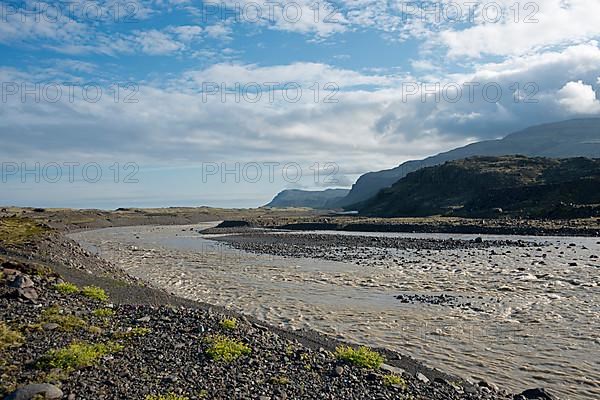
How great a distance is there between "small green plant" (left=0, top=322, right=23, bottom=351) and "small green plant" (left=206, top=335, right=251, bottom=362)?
15.8 feet

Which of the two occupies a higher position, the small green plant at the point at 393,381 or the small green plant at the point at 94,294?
the small green plant at the point at 94,294

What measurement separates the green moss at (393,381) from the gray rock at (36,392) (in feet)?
23.0

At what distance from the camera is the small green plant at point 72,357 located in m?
11.5

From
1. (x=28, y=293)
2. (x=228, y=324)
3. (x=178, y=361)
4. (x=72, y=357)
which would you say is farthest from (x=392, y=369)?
(x=28, y=293)

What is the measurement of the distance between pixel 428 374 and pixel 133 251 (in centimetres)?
4968

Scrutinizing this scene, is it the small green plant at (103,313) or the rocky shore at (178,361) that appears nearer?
the rocky shore at (178,361)

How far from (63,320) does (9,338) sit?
2156 millimetres

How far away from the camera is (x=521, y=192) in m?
108

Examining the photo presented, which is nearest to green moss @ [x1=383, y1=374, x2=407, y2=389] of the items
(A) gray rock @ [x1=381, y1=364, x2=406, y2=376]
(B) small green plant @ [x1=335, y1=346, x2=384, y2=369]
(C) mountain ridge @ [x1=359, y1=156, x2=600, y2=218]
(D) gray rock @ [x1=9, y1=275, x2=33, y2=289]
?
(A) gray rock @ [x1=381, y1=364, x2=406, y2=376]

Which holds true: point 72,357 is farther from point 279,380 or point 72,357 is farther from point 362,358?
point 362,358

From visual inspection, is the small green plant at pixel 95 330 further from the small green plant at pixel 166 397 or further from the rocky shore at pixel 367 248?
the rocky shore at pixel 367 248

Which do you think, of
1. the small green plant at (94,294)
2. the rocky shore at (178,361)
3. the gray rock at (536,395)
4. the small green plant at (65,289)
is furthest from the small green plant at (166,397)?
the small green plant at (65,289)

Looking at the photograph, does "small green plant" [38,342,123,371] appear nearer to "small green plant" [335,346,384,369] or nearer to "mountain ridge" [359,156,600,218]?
"small green plant" [335,346,384,369]

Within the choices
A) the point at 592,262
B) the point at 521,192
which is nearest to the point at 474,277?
the point at 592,262
